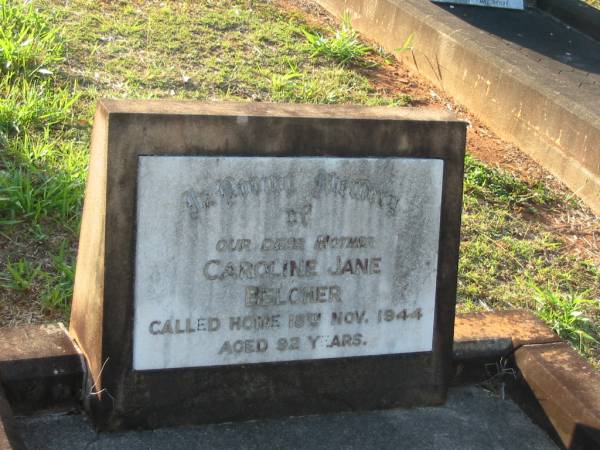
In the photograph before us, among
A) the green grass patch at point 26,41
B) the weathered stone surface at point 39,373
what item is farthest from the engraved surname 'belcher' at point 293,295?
the green grass patch at point 26,41

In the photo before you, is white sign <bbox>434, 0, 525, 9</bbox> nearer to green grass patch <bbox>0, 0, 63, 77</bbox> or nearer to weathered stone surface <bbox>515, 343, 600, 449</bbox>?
green grass patch <bbox>0, 0, 63, 77</bbox>

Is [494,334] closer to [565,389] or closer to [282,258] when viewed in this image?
[565,389]

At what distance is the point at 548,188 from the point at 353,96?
1.30 m

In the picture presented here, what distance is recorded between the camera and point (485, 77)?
239 inches

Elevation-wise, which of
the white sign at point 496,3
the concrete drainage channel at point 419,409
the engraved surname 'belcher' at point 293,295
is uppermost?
the white sign at point 496,3

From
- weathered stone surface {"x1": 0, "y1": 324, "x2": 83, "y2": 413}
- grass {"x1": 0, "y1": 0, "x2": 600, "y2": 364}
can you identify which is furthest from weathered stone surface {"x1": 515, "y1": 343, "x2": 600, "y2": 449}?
weathered stone surface {"x1": 0, "y1": 324, "x2": 83, "y2": 413}

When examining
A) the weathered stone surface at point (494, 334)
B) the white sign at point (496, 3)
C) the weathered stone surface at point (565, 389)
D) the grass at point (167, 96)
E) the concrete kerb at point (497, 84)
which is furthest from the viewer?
the white sign at point (496, 3)

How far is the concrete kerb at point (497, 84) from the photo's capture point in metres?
5.32

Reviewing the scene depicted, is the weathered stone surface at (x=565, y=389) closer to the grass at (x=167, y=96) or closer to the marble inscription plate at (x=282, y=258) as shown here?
the marble inscription plate at (x=282, y=258)

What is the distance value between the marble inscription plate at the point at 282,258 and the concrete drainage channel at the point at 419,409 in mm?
215

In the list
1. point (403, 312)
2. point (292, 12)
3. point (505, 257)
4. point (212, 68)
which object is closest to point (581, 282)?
point (505, 257)

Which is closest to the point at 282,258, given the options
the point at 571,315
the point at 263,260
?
the point at 263,260

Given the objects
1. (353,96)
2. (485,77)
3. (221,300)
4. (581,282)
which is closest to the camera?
(221,300)

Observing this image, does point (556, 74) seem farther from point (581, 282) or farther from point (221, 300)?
point (221, 300)
